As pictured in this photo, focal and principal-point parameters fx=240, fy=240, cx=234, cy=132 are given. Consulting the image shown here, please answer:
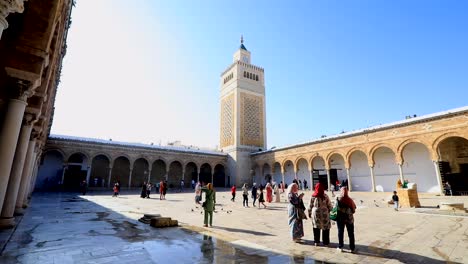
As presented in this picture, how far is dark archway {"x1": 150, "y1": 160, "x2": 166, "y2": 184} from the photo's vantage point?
99.1 feet

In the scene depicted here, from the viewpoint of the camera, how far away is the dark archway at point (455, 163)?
1697 cm

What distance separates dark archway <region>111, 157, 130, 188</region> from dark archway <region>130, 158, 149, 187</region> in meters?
0.78

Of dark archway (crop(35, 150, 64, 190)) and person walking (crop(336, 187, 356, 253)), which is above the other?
dark archway (crop(35, 150, 64, 190))

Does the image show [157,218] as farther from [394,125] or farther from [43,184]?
[43,184]

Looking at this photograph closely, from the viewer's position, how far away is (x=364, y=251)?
4438 mm

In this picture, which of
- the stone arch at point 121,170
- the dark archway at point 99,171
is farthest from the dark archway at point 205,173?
the dark archway at point 99,171

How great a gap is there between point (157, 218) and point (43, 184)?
928 inches

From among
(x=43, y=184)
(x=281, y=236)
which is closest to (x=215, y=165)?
(x=43, y=184)

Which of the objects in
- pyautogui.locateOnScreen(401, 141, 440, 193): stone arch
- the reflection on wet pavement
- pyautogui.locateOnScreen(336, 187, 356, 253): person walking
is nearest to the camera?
the reflection on wet pavement

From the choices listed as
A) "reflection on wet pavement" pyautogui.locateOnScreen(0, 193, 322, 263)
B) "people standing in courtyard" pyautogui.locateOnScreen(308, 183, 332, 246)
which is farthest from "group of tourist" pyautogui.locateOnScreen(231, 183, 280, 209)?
"people standing in courtyard" pyautogui.locateOnScreen(308, 183, 332, 246)

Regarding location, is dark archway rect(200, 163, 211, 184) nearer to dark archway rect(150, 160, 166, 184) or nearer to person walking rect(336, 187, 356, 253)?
dark archway rect(150, 160, 166, 184)

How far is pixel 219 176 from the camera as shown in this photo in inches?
1423

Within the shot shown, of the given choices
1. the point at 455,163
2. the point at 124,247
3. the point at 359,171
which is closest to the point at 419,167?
the point at 455,163

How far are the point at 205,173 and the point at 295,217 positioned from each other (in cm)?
3055
